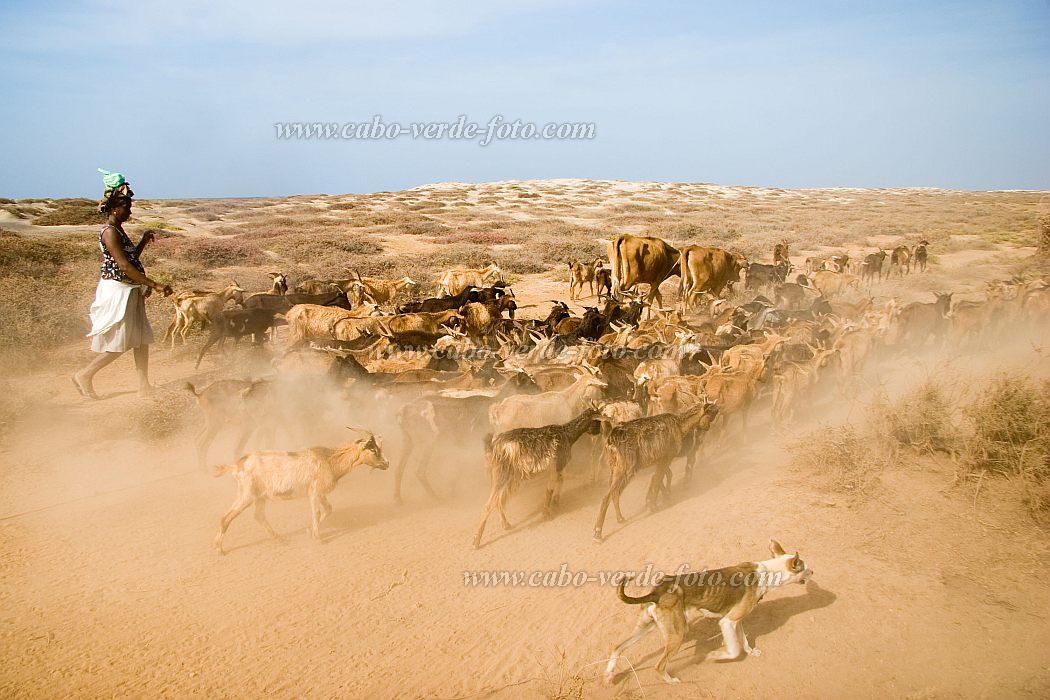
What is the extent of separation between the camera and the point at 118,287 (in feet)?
29.0

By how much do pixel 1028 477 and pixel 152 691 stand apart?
8.33m

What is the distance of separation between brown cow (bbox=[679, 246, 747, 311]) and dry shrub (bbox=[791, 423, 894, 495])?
35.4ft

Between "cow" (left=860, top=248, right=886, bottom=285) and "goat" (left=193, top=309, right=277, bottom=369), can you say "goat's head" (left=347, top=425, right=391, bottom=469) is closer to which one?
"goat" (left=193, top=309, right=277, bottom=369)

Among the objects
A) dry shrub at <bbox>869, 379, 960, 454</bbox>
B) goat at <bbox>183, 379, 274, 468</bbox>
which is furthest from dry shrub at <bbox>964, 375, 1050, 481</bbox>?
goat at <bbox>183, 379, 274, 468</bbox>

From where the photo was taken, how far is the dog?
4516 mm

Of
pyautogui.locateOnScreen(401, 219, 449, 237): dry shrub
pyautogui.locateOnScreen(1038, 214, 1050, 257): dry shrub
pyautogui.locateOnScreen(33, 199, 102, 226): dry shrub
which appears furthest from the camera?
pyautogui.locateOnScreen(401, 219, 449, 237): dry shrub

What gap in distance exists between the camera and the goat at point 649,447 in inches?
264

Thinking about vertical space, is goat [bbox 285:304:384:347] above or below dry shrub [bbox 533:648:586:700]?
above

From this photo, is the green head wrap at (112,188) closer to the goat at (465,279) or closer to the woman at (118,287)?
the woman at (118,287)

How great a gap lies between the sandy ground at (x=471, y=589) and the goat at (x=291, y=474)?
0.34m

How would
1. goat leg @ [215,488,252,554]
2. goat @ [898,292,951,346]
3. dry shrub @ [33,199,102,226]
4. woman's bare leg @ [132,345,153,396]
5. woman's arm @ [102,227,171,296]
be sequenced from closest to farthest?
goat leg @ [215,488,252,554] → woman's arm @ [102,227,171,296] → woman's bare leg @ [132,345,153,396] → goat @ [898,292,951,346] → dry shrub @ [33,199,102,226]

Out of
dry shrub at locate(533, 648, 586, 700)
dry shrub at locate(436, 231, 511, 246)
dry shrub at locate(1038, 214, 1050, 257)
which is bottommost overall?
dry shrub at locate(533, 648, 586, 700)

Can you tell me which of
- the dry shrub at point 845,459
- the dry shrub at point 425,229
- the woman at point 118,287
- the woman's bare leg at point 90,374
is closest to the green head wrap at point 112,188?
the woman at point 118,287

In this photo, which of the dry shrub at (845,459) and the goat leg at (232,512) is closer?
the goat leg at (232,512)
